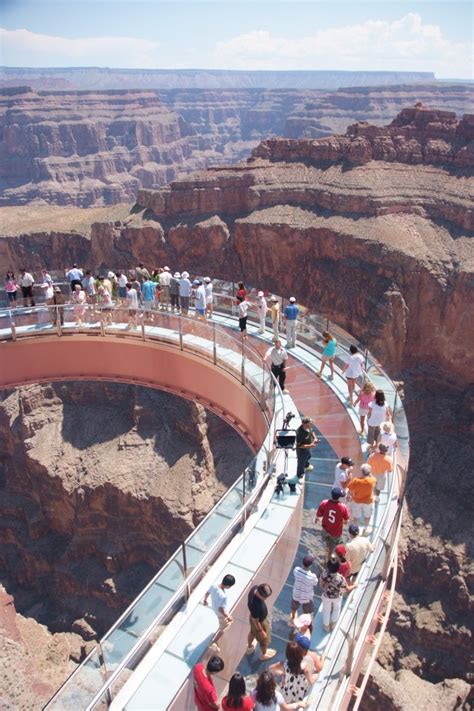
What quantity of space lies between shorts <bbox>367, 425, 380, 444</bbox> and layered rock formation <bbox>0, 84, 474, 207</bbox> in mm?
122343

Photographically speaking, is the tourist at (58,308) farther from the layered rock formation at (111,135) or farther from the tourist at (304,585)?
the layered rock formation at (111,135)

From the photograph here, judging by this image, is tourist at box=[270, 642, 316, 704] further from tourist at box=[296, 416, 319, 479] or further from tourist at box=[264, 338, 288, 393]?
tourist at box=[264, 338, 288, 393]

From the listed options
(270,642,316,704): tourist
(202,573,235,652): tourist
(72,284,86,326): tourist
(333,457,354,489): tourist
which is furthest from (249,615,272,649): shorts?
(72,284,86,326): tourist

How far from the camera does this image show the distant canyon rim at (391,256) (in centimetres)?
3538

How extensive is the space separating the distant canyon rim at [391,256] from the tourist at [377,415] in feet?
68.2

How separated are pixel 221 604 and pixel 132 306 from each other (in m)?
13.8

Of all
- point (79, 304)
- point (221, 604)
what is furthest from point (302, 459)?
point (79, 304)

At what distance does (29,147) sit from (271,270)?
10226 centimetres

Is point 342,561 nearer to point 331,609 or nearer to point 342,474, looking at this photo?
point 331,609

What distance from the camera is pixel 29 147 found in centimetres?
13750

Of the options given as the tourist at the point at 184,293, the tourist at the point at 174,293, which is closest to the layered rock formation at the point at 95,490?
the tourist at the point at 174,293

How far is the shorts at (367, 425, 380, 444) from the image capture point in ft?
48.9

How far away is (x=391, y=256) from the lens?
160ft

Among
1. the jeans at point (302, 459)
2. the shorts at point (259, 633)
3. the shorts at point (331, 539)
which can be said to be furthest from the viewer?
the jeans at point (302, 459)
